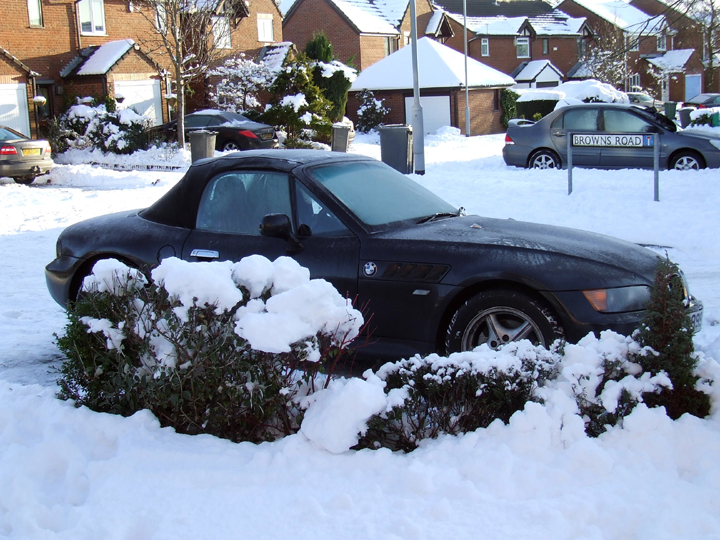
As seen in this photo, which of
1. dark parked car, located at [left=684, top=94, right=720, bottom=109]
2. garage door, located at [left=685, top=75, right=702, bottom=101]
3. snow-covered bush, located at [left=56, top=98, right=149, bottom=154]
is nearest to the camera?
snow-covered bush, located at [left=56, top=98, right=149, bottom=154]

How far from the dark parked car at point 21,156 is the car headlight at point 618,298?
17202 millimetres

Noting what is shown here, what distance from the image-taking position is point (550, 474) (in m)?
3.30

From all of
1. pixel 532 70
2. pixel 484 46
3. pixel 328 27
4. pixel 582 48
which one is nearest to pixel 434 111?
pixel 328 27

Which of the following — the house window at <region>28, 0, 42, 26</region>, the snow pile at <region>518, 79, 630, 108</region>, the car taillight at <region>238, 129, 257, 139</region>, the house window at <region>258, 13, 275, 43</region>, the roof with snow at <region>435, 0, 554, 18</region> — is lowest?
the car taillight at <region>238, 129, 257, 139</region>

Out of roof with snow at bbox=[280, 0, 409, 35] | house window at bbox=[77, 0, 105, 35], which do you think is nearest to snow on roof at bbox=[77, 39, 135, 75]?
house window at bbox=[77, 0, 105, 35]

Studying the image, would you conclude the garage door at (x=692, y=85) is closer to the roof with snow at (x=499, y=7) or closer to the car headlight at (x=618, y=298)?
the roof with snow at (x=499, y=7)

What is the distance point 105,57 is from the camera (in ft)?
92.9

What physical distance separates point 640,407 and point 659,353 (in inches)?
13.4

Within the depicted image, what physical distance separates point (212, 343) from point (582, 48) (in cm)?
6300

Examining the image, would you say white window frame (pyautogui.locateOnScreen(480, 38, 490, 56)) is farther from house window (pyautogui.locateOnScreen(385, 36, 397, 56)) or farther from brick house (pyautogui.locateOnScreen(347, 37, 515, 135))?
brick house (pyautogui.locateOnScreen(347, 37, 515, 135))

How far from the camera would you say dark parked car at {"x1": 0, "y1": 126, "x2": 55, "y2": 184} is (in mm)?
18531

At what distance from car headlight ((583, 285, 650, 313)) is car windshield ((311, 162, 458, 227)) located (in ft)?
4.78

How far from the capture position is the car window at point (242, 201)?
5.43 m

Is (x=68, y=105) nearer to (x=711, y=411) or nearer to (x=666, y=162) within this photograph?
(x=666, y=162)
